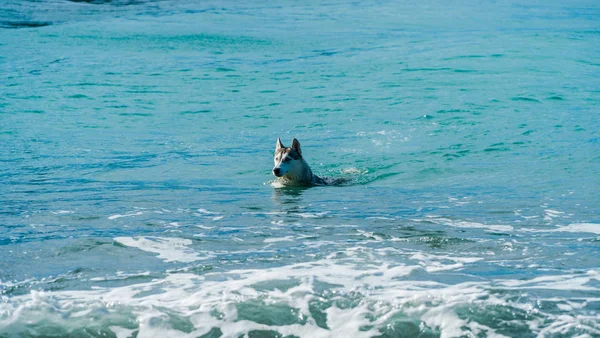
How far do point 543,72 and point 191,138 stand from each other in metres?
13.5

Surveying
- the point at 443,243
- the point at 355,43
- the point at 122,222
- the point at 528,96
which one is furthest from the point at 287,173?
the point at 355,43

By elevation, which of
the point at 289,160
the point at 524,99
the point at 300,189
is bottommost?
the point at 524,99

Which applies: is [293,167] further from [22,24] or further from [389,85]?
[22,24]

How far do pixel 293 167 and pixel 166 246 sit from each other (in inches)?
191

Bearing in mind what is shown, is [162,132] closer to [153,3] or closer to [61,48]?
[61,48]

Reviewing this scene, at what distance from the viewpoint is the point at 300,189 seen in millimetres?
13117

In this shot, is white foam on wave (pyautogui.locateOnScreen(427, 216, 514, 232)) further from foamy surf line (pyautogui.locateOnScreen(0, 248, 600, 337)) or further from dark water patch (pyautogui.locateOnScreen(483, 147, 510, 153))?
dark water patch (pyautogui.locateOnScreen(483, 147, 510, 153))

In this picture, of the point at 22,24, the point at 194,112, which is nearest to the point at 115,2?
the point at 22,24

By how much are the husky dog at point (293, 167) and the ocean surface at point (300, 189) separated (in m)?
0.39

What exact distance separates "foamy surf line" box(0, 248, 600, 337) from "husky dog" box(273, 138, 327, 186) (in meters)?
5.83

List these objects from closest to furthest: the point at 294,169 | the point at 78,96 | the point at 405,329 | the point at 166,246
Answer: the point at 405,329, the point at 166,246, the point at 294,169, the point at 78,96

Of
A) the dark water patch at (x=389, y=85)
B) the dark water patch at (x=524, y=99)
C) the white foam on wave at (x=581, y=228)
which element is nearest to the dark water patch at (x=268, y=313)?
the white foam on wave at (x=581, y=228)

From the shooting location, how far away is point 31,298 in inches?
269

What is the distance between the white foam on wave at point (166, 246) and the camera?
26.7 feet
